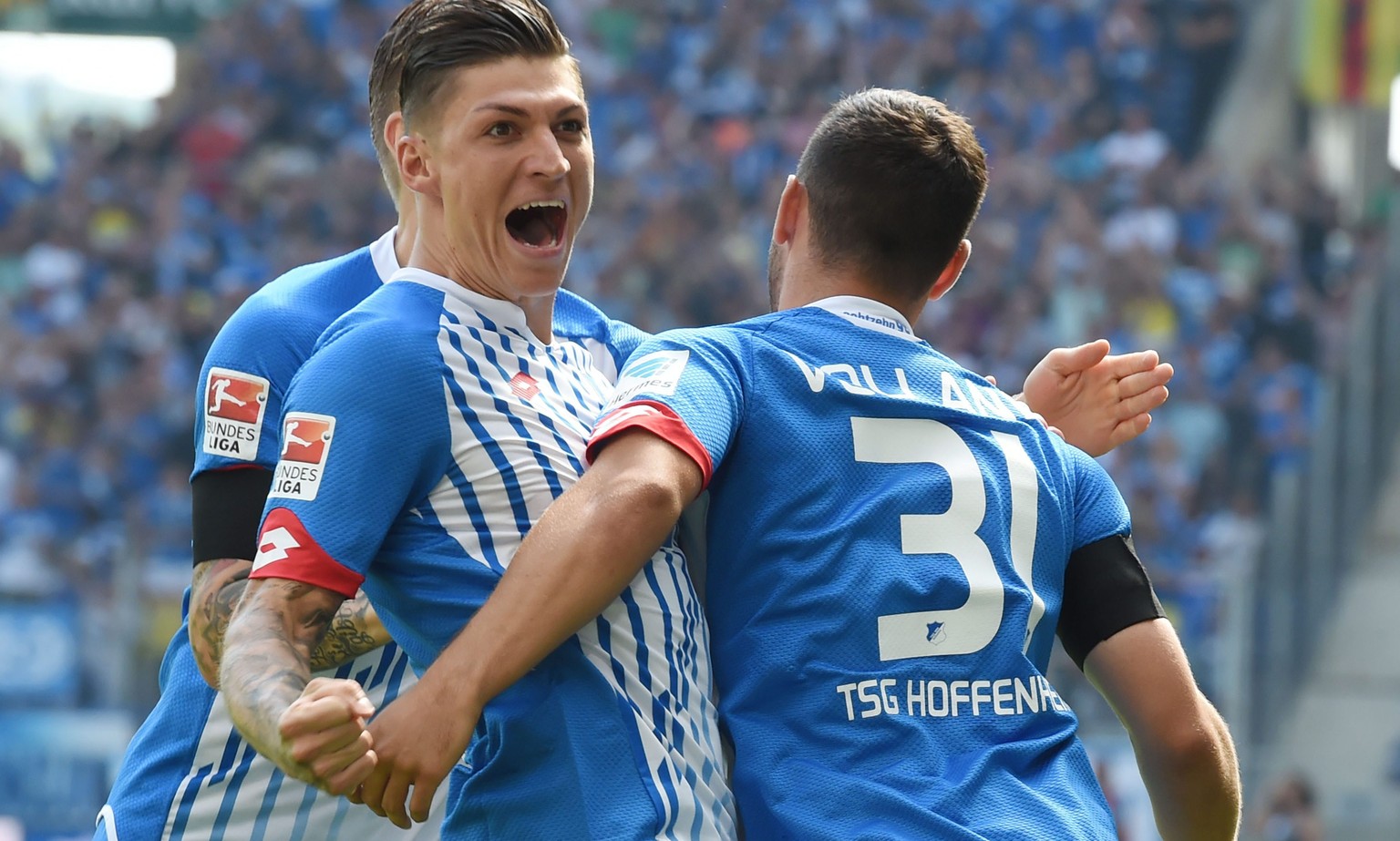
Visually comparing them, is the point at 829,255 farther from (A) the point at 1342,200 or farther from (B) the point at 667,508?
(A) the point at 1342,200

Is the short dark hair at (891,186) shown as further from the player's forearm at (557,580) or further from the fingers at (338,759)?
the fingers at (338,759)

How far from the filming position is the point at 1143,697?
2.62 meters

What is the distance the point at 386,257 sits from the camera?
325cm

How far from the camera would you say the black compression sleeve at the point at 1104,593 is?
2668 mm

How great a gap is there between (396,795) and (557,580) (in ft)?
1.08

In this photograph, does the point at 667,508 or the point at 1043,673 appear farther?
the point at 1043,673

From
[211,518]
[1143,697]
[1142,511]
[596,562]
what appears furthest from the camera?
[1142,511]

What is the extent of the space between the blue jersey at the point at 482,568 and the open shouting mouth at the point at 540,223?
0.32 meters

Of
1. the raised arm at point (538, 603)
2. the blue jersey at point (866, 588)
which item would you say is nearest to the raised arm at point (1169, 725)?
the blue jersey at point (866, 588)

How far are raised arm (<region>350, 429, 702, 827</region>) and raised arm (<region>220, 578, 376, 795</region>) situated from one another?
0.07 meters

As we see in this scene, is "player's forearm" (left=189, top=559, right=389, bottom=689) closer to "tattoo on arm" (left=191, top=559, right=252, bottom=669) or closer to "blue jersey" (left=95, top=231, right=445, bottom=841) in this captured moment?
"tattoo on arm" (left=191, top=559, right=252, bottom=669)

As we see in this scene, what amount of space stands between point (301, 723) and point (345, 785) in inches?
4.4

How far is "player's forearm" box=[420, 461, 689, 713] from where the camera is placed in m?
2.21

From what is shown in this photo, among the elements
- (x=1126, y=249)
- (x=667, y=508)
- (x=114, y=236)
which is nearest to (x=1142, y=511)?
(x=1126, y=249)
